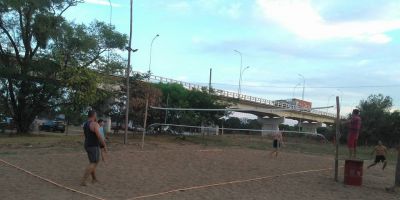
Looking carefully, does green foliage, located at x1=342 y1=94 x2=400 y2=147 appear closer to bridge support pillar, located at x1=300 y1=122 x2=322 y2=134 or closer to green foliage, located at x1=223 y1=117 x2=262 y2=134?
green foliage, located at x1=223 y1=117 x2=262 y2=134

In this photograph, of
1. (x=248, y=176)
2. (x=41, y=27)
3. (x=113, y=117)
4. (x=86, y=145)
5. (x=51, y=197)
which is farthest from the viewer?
(x=113, y=117)

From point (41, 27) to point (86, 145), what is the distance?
27.8m

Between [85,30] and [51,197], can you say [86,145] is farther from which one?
[85,30]

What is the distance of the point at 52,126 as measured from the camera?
55.8 meters

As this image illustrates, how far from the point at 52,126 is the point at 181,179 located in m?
44.1

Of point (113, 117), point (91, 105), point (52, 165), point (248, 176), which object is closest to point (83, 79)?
point (91, 105)

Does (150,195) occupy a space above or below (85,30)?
below

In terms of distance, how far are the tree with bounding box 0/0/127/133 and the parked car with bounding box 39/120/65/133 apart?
14934mm

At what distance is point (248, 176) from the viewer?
15.5 m

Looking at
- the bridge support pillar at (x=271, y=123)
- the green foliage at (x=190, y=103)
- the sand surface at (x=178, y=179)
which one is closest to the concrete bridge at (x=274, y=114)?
the bridge support pillar at (x=271, y=123)

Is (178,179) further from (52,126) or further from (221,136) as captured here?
(52,126)

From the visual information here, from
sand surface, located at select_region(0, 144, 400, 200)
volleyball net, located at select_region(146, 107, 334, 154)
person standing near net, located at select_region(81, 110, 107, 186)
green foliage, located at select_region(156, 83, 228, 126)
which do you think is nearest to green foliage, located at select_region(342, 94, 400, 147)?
volleyball net, located at select_region(146, 107, 334, 154)

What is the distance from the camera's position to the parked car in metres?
55.5

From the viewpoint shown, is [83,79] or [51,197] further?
[83,79]
